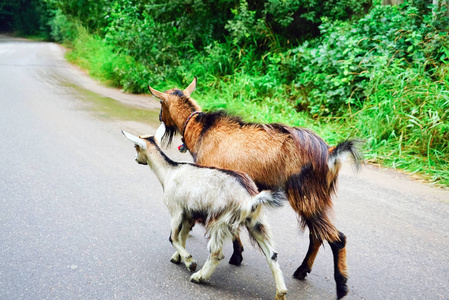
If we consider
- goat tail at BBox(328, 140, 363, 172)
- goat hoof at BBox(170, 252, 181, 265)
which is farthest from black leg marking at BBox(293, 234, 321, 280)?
goat hoof at BBox(170, 252, 181, 265)

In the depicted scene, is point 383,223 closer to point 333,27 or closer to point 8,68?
point 333,27

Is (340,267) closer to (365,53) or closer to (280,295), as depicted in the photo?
(280,295)

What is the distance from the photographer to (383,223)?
4488mm

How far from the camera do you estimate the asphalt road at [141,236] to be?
3320 mm

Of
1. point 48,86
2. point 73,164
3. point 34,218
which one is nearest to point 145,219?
point 34,218

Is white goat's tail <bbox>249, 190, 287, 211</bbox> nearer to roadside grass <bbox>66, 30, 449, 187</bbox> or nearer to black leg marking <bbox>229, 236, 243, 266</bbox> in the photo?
black leg marking <bbox>229, 236, 243, 266</bbox>

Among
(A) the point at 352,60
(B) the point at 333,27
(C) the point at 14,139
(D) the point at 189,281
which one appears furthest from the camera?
(B) the point at 333,27

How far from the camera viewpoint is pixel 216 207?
3150mm

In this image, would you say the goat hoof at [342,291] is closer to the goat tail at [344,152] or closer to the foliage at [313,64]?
the goat tail at [344,152]

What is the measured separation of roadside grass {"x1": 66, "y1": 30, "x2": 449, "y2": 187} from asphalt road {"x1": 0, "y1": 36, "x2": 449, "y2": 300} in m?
0.51

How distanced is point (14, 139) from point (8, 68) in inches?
412

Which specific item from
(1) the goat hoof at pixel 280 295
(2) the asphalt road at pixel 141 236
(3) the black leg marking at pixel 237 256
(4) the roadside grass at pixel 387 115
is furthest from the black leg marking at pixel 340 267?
(4) the roadside grass at pixel 387 115

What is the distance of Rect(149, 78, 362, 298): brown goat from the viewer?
3.23 metres

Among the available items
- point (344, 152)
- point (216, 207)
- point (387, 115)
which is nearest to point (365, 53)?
point (387, 115)
